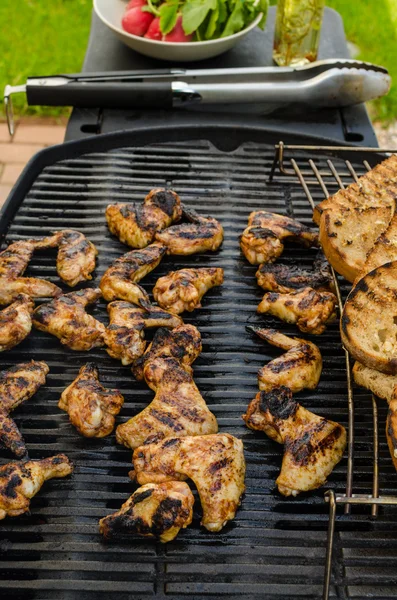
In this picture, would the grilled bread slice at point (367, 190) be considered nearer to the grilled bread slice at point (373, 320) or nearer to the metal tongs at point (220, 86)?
the grilled bread slice at point (373, 320)

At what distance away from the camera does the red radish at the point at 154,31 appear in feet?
13.3

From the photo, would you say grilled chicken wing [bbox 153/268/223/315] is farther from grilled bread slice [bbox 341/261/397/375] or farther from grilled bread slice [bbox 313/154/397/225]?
grilled bread slice [bbox 341/261/397/375]

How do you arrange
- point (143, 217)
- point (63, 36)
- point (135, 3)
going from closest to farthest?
point (143, 217) < point (135, 3) < point (63, 36)

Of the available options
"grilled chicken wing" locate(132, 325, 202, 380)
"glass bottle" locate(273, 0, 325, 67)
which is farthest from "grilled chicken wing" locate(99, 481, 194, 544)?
"glass bottle" locate(273, 0, 325, 67)

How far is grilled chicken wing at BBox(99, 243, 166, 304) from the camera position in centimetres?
291

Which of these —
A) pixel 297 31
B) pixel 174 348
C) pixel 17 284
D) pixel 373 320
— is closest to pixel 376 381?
pixel 373 320

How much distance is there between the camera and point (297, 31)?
4020 mm

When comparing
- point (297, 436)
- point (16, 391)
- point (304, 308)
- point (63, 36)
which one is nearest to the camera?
point (297, 436)

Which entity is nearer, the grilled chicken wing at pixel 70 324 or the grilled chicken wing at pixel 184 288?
the grilled chicken wing at pixel 70 324

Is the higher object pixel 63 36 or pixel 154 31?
pixel 154 31

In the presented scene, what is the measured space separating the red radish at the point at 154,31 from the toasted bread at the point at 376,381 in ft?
8.62

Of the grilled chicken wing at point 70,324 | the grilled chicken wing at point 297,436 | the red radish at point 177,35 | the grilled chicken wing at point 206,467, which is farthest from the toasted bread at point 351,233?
the red radish at point 177,35

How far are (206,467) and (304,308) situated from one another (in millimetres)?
908

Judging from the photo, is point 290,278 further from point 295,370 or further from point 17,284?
point 17,284
